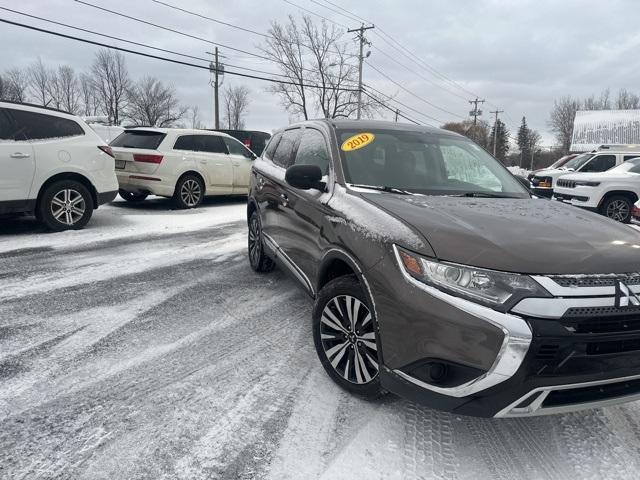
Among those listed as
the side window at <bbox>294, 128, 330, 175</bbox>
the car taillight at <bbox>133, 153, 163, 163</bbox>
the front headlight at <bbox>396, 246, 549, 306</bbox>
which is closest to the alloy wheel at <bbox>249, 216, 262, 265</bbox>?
the side window at <bbox>294, 128, 330, 175</bbox>

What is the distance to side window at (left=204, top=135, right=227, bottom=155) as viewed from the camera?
10.6 m

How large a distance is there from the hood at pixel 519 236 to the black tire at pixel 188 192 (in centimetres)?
780

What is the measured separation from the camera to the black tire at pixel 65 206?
684cm

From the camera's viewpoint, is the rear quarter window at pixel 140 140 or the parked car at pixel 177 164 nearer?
the parked car at pixel 177 164

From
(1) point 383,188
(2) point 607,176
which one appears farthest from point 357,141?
(2) point 607,176

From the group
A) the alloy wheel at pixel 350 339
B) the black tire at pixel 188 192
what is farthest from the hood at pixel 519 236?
the black tire at pixel 188 192

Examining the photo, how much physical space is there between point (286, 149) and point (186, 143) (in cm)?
610

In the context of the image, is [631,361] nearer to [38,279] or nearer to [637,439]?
[637,439]

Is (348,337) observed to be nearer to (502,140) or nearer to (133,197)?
(133,197)

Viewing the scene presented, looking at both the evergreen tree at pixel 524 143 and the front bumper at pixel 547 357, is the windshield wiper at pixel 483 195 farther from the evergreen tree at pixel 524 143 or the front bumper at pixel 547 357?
the evergreen tree at pixel 524 143

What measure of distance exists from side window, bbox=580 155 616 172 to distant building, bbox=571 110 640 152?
2757cm

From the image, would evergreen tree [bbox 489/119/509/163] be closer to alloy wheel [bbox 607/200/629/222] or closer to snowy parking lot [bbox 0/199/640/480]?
alloy wheel [bbox 607/200/629/222]

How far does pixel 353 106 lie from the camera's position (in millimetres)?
42156

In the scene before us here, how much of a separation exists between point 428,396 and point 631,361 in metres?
0.91
